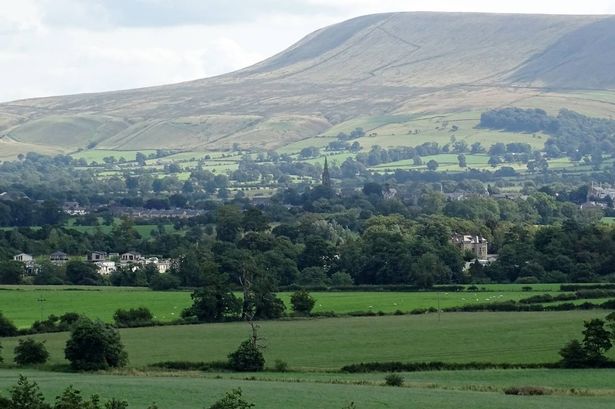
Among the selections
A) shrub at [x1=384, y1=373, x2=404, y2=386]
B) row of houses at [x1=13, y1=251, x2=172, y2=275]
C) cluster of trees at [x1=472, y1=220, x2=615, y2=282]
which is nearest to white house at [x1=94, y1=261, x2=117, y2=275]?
row of houses at [x1=13, y1=251, x2=172, y2=275]

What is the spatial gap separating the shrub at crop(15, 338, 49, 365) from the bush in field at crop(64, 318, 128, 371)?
4.22 feet

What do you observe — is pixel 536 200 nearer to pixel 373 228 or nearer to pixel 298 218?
pixel 298 218

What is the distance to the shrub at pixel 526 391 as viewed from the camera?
4600 cm

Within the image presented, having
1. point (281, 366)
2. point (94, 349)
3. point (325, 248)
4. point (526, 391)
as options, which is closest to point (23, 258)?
point (325, 248)

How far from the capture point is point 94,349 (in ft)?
175

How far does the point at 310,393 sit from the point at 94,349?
1143 cm

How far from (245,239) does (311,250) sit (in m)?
8.62

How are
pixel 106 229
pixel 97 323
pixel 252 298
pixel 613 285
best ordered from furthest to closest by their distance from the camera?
pixel 106 229
pixel 613 285
pixel 252 298
pixel 97 323

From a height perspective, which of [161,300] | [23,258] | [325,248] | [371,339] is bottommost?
[161,300]

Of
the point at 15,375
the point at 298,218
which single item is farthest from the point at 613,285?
the point at 298,218

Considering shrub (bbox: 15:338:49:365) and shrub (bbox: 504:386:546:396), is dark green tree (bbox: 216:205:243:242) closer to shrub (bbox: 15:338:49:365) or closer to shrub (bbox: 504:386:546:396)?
shrub (bbox: 15:338:49:365)

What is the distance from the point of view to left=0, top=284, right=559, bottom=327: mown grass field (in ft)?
242

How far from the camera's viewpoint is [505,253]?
94.2m

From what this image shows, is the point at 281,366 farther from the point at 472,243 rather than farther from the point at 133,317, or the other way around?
the point at 472,243
